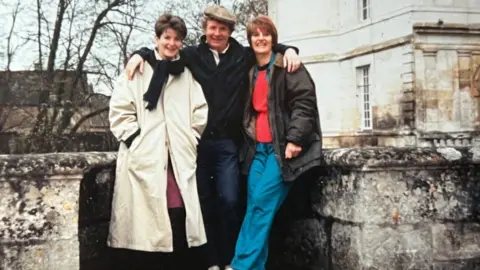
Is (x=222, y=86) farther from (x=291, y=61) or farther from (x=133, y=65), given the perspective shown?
(x=133, y=65)

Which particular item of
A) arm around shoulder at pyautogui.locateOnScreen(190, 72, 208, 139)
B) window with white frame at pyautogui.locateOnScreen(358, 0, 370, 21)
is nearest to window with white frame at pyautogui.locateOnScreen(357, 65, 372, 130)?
window with white frame at pyautogui.locateOnScreen(358, 0, 370, 21)

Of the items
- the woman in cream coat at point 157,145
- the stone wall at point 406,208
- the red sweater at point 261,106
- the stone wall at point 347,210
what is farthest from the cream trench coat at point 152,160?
the stone wall at point 406,208

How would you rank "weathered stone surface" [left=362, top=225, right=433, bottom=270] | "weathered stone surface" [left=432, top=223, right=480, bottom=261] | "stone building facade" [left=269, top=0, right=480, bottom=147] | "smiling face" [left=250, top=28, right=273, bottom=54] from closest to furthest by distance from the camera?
1. "weathered stone surface" [left=362, top=225, right=433, bottom=270]
2. "weathered stone surface" [left=432, top=223, right=480, bottom=261]
3. "smiling face" [left=250, top=28, right=273, bottom=54]
4. "stone building facade" [left=269, top=0, right=480, bottom=147]

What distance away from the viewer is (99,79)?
861 inches

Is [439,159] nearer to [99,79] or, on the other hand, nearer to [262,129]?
[262,129]

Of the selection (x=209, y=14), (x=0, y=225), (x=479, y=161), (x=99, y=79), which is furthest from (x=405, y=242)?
(x=99, y=79)

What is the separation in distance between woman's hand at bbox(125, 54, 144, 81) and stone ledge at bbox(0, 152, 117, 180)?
65 cm

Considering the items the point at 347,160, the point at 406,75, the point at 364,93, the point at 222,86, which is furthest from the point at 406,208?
the point at 364,93

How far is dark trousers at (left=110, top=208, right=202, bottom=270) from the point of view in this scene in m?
3.89

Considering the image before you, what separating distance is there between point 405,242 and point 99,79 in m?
19.8

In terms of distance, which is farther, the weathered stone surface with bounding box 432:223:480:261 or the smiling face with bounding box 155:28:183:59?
the smiling face with bounding box 155:28:183:59

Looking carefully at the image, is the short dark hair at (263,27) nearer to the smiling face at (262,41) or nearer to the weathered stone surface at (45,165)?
the smiling face at (262,41)

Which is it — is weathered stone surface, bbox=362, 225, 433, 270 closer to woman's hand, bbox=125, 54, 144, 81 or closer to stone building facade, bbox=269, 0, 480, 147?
woman's hand, bbox=125, 54, 144, 81

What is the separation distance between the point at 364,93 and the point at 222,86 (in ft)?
65.1
